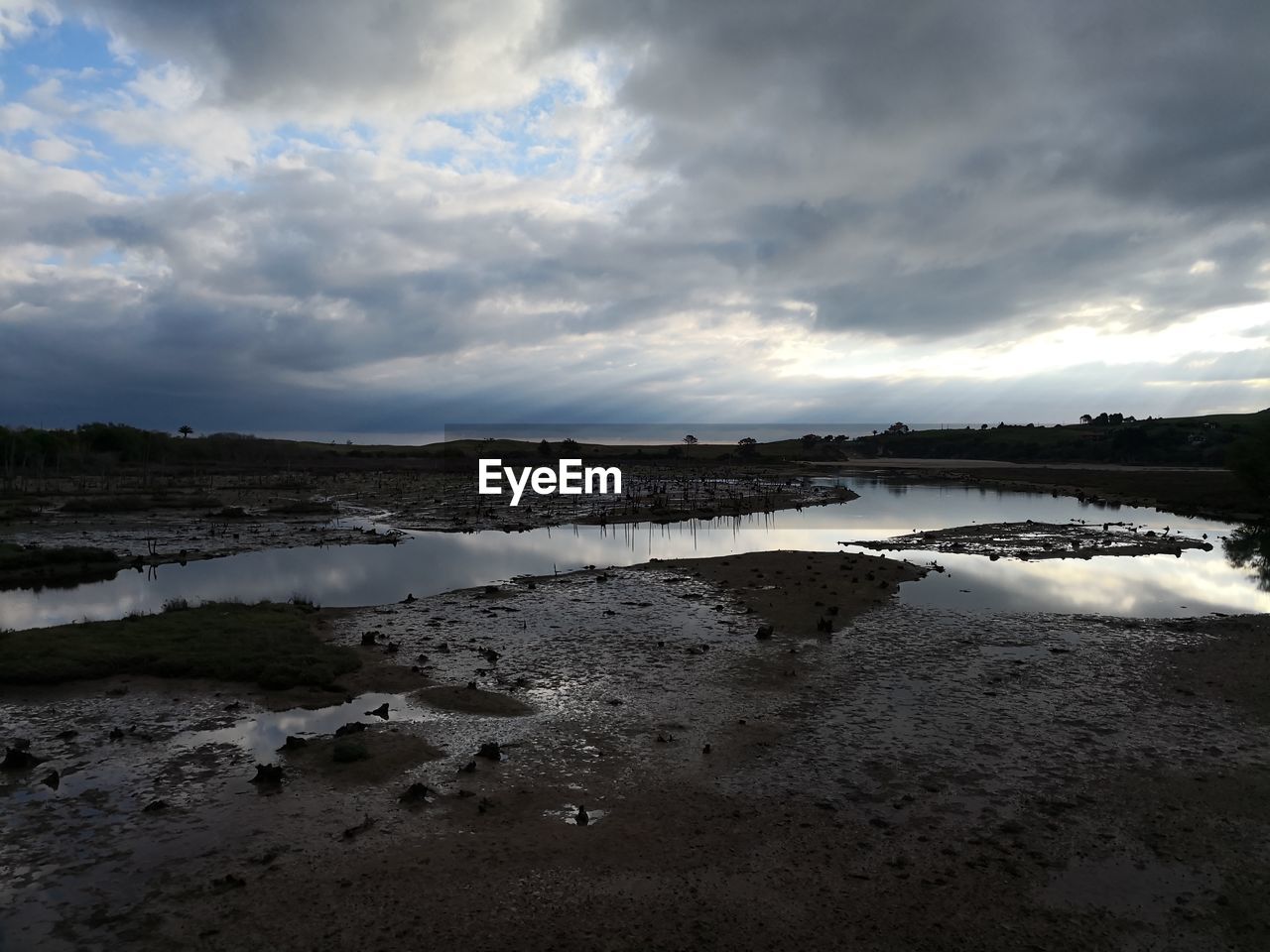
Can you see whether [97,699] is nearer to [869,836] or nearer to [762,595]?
A: [869,836]

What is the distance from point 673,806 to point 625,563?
71.5ft

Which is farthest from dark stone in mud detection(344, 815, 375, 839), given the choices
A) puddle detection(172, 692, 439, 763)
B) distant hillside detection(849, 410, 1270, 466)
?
distant hillside detection(849, 410, 1270, 466)

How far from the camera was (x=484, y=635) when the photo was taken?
19.4 metres

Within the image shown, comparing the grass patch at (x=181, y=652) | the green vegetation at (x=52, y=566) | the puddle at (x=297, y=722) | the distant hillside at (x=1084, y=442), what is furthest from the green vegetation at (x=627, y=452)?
the puddle at (x=297, y=722)

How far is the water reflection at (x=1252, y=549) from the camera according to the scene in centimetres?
2919

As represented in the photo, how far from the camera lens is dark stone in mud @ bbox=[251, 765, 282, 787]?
10523mm

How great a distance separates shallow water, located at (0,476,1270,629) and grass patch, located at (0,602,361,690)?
15.9ft

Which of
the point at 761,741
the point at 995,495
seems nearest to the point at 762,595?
the point at 761,741

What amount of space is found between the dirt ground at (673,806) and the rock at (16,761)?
26cm

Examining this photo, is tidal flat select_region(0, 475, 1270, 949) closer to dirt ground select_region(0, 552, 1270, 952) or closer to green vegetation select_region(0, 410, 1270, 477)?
dirt ground select_region(0, 552, 1270, 952)

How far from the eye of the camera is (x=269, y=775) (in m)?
10.6

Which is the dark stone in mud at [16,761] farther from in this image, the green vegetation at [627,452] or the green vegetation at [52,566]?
the green vegetation at [627,452]

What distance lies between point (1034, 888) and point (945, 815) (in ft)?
5.36

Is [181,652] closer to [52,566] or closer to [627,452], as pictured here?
[52,566]
